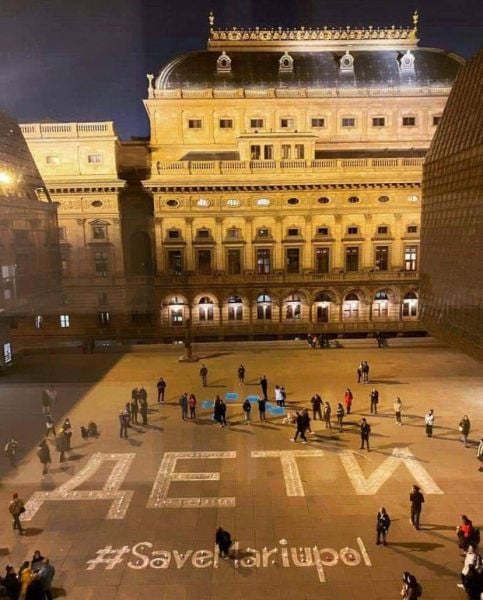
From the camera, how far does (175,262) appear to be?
152 ft

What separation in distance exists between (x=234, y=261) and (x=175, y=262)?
4947mm

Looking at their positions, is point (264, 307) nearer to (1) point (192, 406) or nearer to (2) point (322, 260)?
(2) point (322, 260)

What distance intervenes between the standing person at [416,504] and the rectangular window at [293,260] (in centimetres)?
3215

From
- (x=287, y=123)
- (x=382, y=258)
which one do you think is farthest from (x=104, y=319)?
(x=382, y=258)

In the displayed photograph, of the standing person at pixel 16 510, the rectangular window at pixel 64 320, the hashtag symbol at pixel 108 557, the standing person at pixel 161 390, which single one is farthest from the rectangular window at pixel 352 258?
the standing person at pixel 16 510

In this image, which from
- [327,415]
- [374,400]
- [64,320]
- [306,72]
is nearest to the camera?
[327,415]

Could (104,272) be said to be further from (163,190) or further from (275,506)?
(275,506)

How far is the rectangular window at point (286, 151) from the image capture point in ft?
150

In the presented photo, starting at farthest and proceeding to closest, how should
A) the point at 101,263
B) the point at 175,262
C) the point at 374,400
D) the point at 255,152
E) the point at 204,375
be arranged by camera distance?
the point at 175,262
the point at 101,263
the point at 255,152
the point at 204,375
the point at 374,400

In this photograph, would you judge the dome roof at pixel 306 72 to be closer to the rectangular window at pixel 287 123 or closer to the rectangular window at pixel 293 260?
the rectangular window at pixel 287 123

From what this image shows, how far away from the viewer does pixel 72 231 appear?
4528cm

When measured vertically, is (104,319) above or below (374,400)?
above

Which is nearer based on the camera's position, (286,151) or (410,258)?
(286,151)

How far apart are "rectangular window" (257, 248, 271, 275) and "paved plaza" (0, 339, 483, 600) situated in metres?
17.7
